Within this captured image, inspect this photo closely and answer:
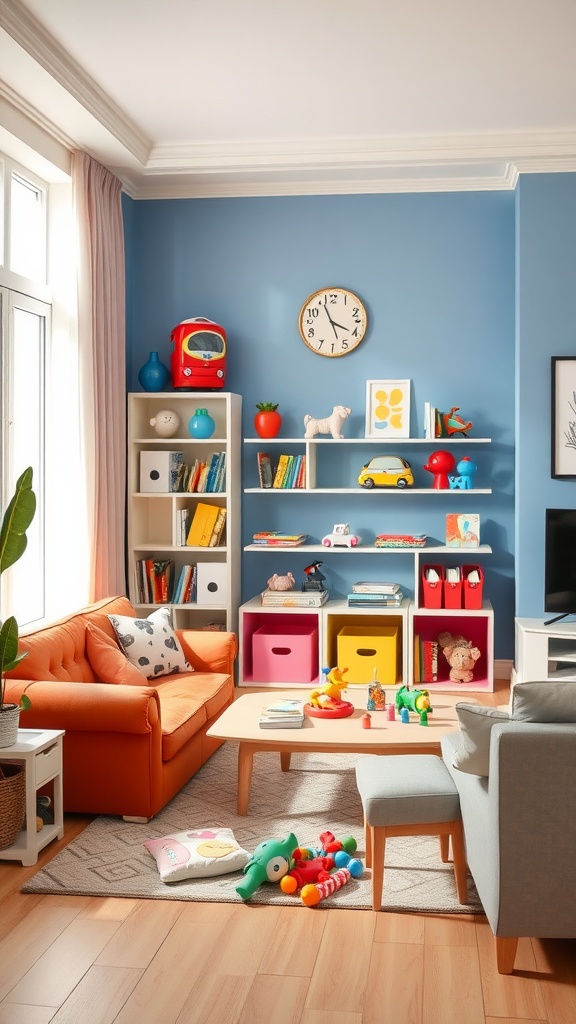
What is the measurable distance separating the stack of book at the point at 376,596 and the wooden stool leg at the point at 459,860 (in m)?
2.67

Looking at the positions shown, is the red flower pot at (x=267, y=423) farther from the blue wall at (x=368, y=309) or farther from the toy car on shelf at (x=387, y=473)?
the toy car on shelf at (x=387, y=473)

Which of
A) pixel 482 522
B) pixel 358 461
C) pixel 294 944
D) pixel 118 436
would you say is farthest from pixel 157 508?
pixel 294 944

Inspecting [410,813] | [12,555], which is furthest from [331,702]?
[12,555]

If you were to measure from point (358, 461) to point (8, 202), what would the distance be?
2.46 metres

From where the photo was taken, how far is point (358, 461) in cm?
575

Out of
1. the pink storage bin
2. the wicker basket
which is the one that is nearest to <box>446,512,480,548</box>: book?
the pink storage bin

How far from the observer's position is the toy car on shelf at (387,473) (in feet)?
18.1

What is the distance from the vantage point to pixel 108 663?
12.9 ft

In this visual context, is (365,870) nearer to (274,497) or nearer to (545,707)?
(545,707)

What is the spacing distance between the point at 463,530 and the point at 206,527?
4.92 ft

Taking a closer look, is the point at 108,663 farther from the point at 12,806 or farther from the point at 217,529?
the point at 217,529

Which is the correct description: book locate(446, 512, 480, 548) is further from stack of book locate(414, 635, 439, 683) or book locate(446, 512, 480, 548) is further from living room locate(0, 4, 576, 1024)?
stack of book locate(414, 635, 439, 683)

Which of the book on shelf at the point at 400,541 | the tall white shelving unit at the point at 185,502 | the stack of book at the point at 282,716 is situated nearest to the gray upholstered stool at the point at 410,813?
the stack of book at the point at 282,716

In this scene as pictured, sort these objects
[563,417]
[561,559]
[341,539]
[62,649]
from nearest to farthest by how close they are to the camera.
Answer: [62,649] < [561,559] < [563,417] < [341,539]
